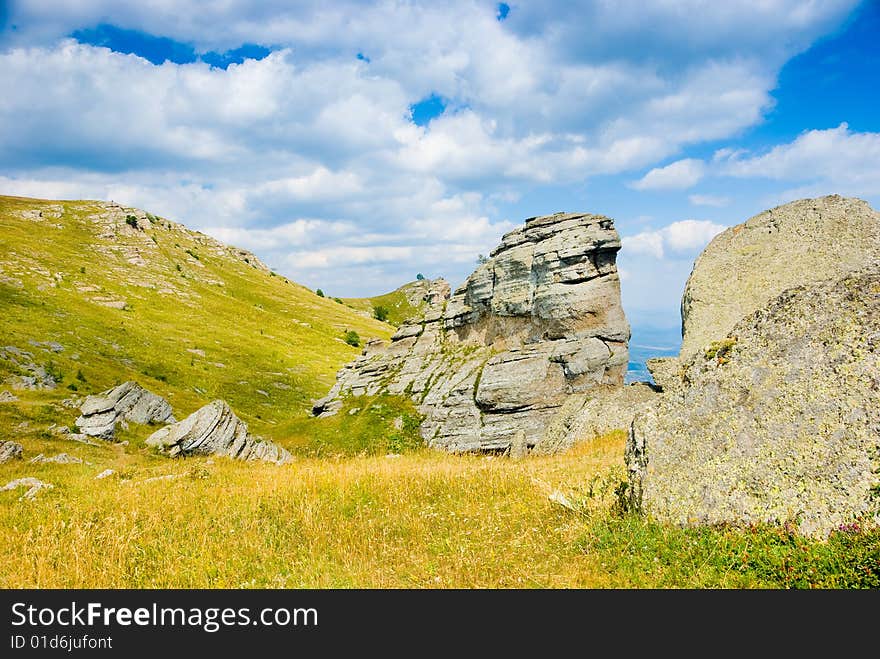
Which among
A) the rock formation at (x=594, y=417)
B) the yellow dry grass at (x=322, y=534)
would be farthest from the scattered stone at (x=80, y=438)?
the rock formation at (x=594, y=417)

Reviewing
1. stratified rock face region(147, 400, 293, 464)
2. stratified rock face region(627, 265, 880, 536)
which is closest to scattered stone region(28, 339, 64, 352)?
stratified rock face region(147, 400, 293, 464)

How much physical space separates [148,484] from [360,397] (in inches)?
1449

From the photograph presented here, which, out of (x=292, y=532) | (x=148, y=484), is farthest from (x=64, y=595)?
(x=148, y=484)

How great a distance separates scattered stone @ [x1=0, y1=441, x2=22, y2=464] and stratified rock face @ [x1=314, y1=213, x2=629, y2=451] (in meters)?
27.5

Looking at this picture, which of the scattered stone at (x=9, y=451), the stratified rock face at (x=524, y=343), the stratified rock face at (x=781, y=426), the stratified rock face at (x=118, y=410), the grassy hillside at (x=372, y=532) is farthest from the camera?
the stratified rock face at (x=524, y=343)

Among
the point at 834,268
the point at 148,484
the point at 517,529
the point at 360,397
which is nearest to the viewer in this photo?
the point at 517,529

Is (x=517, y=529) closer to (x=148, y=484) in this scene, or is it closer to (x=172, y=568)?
(x=172, y=568)

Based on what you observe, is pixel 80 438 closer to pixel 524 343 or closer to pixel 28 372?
pixel 28 372

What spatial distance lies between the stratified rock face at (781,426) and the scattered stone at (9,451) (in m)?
28.8

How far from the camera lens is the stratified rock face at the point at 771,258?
22.5m

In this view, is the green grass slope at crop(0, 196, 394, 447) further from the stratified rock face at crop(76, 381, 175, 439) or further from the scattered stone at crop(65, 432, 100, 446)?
the scattered stone at crop(65, 432, 100, 446)

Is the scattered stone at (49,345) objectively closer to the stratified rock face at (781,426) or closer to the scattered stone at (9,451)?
→ the scattered stone at (9,451)

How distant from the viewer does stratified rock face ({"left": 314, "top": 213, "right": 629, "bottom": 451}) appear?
42.3m

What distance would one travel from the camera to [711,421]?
9.34m
